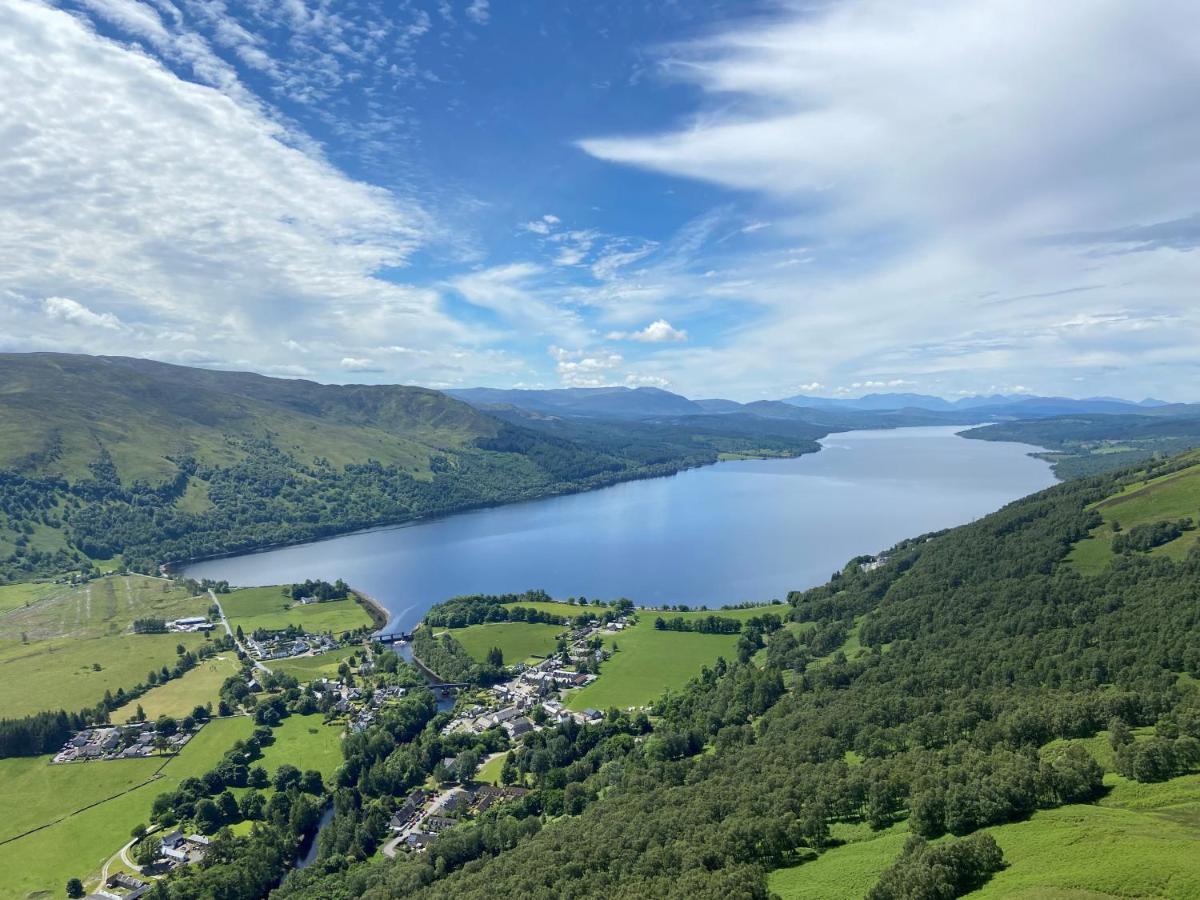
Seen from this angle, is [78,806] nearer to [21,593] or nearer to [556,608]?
[556,608]

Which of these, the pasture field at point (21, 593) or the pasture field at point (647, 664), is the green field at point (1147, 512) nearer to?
the pasture field at point (647, 664)

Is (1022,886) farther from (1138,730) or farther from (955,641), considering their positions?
(955,641)

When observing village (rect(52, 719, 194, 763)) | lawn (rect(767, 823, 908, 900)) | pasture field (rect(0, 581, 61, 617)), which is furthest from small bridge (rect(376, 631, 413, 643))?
lawn (rect(767, 823, 908, 900))

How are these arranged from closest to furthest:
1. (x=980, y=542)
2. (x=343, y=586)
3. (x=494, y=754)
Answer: (x=494, y=754), (x=980, y=542), (x=343, y=586)

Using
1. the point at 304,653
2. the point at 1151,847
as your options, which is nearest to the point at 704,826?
the point at 1151,847

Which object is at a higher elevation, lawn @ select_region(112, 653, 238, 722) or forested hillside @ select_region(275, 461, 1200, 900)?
forested hillside @ select_region(275, 461, 1200, 900)

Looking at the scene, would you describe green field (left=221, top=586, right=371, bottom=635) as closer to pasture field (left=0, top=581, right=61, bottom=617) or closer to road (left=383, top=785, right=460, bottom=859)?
pasture field (left=0, top=581, right=61, bottom=617)

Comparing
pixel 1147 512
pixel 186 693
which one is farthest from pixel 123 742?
pixel 1147 512
